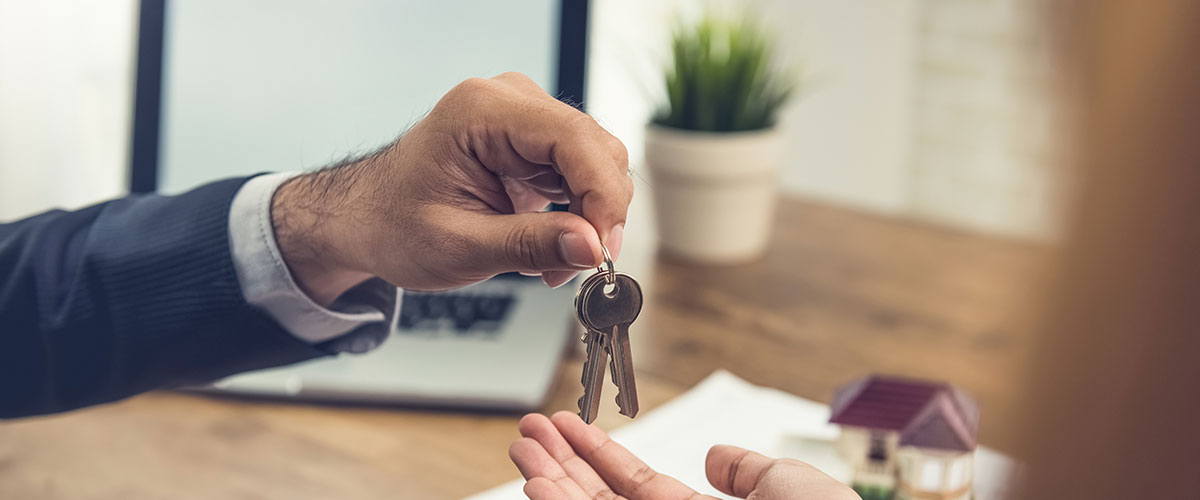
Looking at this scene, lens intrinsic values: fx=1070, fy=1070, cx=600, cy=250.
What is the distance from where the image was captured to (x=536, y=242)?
624 millimetres

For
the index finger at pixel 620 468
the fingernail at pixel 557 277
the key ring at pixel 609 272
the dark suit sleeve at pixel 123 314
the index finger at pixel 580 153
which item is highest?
the index finger at pixel 580 153

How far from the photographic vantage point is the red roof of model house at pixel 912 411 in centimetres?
83

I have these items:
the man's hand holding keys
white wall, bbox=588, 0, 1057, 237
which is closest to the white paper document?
the man's hand holding keys

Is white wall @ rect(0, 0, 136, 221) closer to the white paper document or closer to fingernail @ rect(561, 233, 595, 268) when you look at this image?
the white paper document

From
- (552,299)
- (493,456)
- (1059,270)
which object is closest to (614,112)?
(552,299)

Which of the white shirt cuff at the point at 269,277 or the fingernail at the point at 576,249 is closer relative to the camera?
the fingernail at the point at 576,249

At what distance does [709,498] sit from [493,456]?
30 centimetres

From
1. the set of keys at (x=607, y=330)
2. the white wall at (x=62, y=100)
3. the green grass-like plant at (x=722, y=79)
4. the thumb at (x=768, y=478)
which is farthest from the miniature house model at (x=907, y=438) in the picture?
the white wall at (x=62, y=100)

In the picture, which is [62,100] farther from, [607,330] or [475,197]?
[607,330]

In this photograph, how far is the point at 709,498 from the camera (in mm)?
709

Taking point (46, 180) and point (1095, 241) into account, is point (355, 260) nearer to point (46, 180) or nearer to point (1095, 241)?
point (1095, 241)

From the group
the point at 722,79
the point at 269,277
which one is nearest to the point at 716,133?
the point at 722,79

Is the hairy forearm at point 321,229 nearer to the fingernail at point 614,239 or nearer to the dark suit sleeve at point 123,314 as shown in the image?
the dark suit sleeve at point 123,314

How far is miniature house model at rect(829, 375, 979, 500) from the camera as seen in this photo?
0.83 meters
